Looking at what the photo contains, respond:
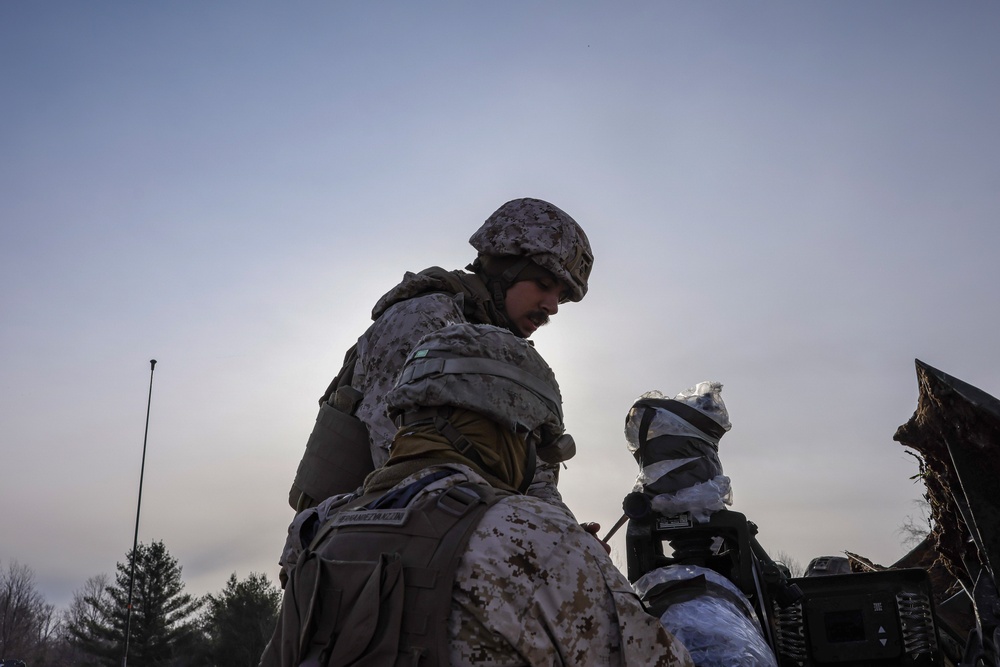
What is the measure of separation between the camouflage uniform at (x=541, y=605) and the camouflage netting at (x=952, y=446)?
244cm

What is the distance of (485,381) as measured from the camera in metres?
2.81

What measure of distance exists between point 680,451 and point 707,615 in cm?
142

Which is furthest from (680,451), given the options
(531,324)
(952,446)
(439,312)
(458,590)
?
(458,590)

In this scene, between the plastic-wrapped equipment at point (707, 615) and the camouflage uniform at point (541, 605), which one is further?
the plastic-wrapped equipment at point (707, 615)

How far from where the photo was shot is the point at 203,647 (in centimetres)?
4188

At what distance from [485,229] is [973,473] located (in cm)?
274

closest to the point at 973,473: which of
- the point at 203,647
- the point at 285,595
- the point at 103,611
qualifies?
the point at 285,595

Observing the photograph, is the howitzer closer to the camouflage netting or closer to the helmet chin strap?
the camouflage netting

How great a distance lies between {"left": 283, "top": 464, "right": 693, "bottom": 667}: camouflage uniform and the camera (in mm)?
2191

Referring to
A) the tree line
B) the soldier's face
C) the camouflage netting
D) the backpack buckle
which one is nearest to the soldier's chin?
the soldier's face

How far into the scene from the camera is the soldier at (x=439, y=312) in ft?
13.2

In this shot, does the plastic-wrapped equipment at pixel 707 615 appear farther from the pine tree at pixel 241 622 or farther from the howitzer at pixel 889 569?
the pine tree at pixel 241 622

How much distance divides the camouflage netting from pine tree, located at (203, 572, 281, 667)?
38925 mm

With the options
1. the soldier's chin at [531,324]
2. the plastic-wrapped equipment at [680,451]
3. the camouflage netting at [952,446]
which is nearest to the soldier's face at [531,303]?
the soldier's chin at [531,324]
